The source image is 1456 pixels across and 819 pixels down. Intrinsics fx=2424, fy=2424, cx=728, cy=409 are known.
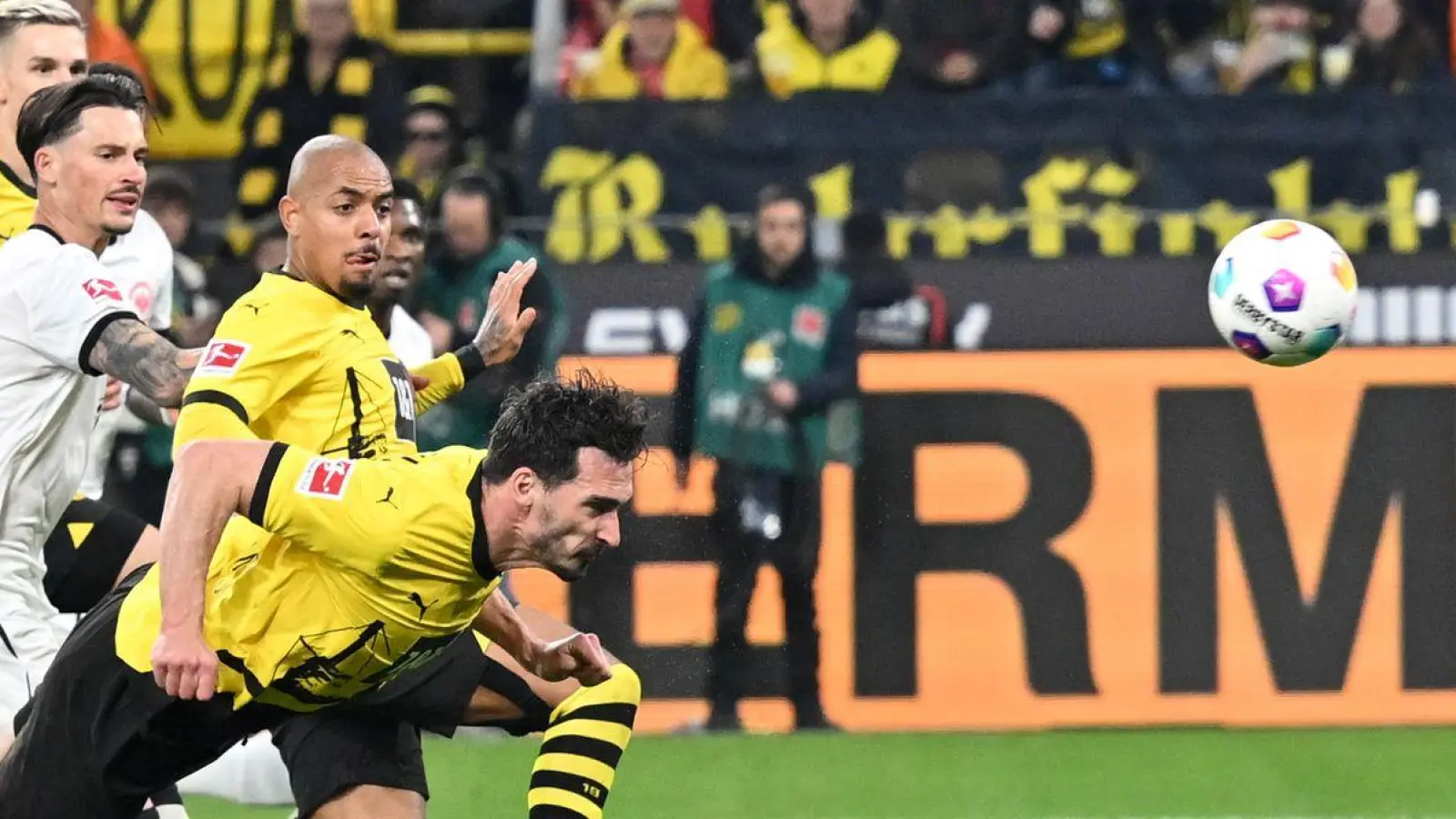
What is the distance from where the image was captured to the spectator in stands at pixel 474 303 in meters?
8.60

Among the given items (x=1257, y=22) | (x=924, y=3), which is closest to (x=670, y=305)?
(x=924, y=3)

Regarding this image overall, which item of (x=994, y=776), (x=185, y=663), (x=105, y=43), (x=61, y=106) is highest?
(x=105, y=43)

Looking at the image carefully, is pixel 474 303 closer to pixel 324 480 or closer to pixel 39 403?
pixel 39 403

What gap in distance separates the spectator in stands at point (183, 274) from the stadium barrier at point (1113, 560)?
4.53 ft

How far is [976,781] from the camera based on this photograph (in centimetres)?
780

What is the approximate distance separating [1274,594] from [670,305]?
2399mm

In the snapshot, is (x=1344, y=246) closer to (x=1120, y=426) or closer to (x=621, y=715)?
(x=1120, y=426)

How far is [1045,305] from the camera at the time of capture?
28.6ft

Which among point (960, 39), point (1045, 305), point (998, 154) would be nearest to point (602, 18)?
point (960, 39)

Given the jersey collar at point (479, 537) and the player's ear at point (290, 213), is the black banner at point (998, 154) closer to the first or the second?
the player's ear at point (290, 213)

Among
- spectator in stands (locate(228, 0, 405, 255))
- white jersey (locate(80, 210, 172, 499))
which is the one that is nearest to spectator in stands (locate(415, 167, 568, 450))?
white jersey (locate(80, 210, 172, 499))

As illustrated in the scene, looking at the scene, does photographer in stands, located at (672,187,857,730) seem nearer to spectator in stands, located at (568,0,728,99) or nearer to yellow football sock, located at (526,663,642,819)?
spectator in stands, located at (568,0,728,99)

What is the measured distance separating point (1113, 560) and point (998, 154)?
199 cm

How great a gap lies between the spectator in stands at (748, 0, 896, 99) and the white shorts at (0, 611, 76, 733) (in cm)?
571
